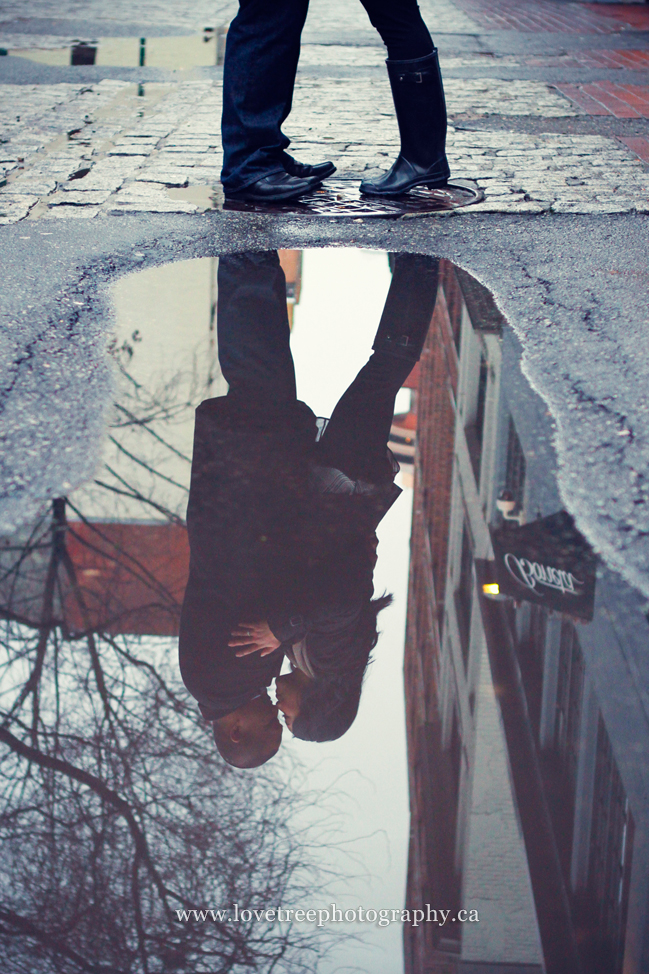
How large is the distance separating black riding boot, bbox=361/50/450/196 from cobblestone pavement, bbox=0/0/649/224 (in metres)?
0.38

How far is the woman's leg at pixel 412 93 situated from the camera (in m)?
5.25

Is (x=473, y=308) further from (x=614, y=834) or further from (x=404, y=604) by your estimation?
(x=614, y=834)

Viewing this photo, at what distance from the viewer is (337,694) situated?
199 centimetres

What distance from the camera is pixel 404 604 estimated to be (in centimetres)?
229

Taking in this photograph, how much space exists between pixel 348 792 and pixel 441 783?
180 millimetres

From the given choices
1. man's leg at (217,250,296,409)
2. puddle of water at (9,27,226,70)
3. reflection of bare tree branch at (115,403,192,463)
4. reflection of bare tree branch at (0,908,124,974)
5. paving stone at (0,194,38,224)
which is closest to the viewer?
reflection of bare tree branch at (0,908,124,974)

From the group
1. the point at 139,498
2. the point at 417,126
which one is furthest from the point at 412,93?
the point at 139,498

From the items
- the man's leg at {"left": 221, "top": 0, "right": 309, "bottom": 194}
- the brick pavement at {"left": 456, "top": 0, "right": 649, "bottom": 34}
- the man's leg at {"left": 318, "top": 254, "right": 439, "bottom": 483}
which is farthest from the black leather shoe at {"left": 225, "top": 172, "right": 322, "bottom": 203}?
the brick pavement at {"left": 456, "top": 0, "right": 649, "bottom": 34}

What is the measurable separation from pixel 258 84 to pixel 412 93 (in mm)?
798

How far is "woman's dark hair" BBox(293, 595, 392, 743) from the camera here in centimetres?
190

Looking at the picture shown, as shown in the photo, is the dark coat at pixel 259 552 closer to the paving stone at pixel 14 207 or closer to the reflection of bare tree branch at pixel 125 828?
the reflection of bare tree branch at pixel 125 828

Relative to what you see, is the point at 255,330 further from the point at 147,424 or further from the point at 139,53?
the point at 139,53

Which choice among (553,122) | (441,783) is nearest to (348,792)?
(441,783)

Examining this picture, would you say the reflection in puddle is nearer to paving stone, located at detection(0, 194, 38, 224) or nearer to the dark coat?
the dark coat
